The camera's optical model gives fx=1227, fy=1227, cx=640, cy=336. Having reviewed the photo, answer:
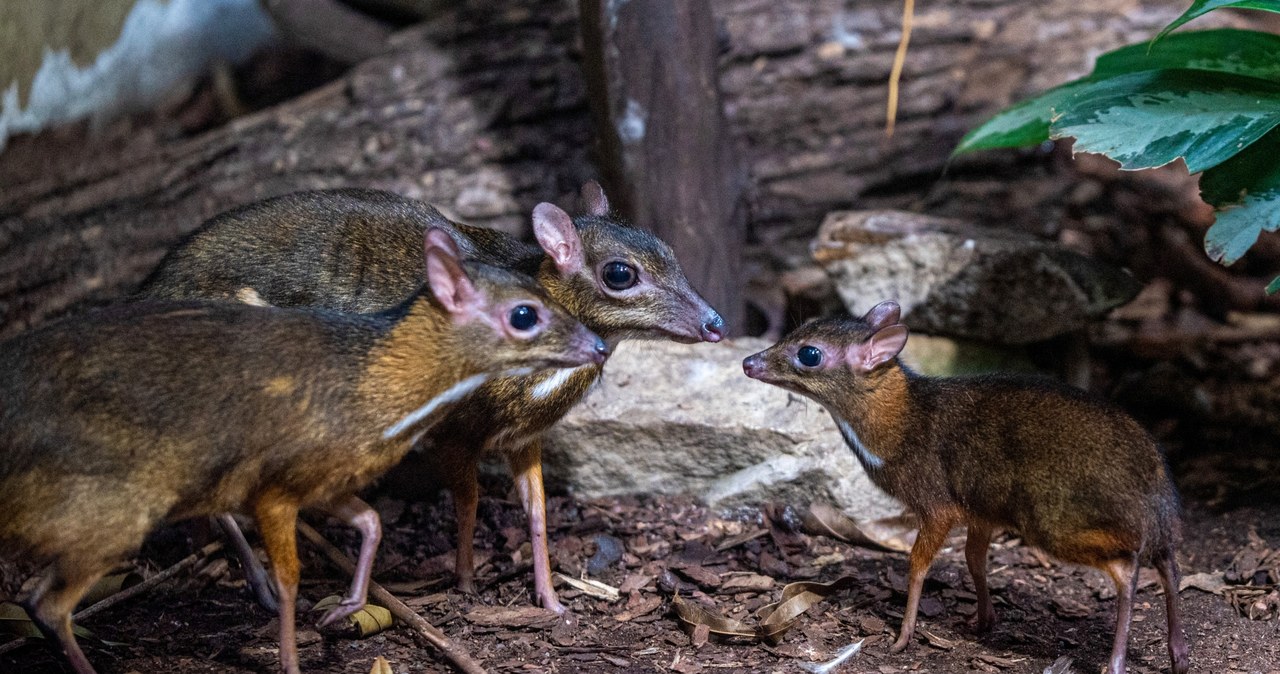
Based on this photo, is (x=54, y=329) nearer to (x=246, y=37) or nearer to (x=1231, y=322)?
(x=246, y=37)

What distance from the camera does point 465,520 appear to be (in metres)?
5.38

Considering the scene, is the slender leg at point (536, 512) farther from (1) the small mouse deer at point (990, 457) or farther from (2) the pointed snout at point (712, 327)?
(1) the small mouse deer at point (990, 457)

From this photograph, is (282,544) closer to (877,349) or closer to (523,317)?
(523,317)

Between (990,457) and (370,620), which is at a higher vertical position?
(990,457)

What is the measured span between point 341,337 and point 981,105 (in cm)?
540

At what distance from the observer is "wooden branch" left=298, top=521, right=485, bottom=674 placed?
4555 millimetres

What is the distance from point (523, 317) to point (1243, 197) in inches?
126

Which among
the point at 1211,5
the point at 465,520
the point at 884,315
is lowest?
the point at 465,520

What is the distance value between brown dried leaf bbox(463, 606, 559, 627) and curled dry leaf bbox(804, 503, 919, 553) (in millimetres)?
1404

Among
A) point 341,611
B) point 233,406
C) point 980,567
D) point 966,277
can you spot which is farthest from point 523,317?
point 966,277

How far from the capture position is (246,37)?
9.50 metres

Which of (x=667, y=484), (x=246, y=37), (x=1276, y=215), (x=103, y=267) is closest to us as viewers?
(x=1276, y=215)

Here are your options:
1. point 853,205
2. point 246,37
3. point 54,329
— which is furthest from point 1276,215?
point 246,37

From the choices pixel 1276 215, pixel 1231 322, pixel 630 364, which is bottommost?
pixel 1231 322
